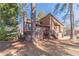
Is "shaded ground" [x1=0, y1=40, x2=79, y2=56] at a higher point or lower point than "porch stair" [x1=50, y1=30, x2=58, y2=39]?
lower

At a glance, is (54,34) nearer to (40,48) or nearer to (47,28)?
(47,28)

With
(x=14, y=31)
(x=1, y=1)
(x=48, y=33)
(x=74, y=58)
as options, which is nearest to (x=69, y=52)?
(x=74, y=58)

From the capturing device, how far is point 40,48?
3107mm

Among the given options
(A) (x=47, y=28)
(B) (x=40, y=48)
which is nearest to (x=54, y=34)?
(A) (x=47, y=28)

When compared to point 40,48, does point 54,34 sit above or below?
above

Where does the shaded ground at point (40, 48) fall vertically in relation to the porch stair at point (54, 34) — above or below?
below

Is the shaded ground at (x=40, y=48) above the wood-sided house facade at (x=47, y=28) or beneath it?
beneath

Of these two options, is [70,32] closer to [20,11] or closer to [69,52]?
[69,52]

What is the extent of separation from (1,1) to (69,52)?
0.81m

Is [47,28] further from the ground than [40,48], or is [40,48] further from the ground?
[47,28]

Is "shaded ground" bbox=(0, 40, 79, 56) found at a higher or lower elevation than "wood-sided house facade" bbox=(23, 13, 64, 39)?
lower

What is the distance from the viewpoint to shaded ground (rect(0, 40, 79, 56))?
3.09 m

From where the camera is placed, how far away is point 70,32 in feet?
10.2

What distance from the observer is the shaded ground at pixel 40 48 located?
3.09 meters
